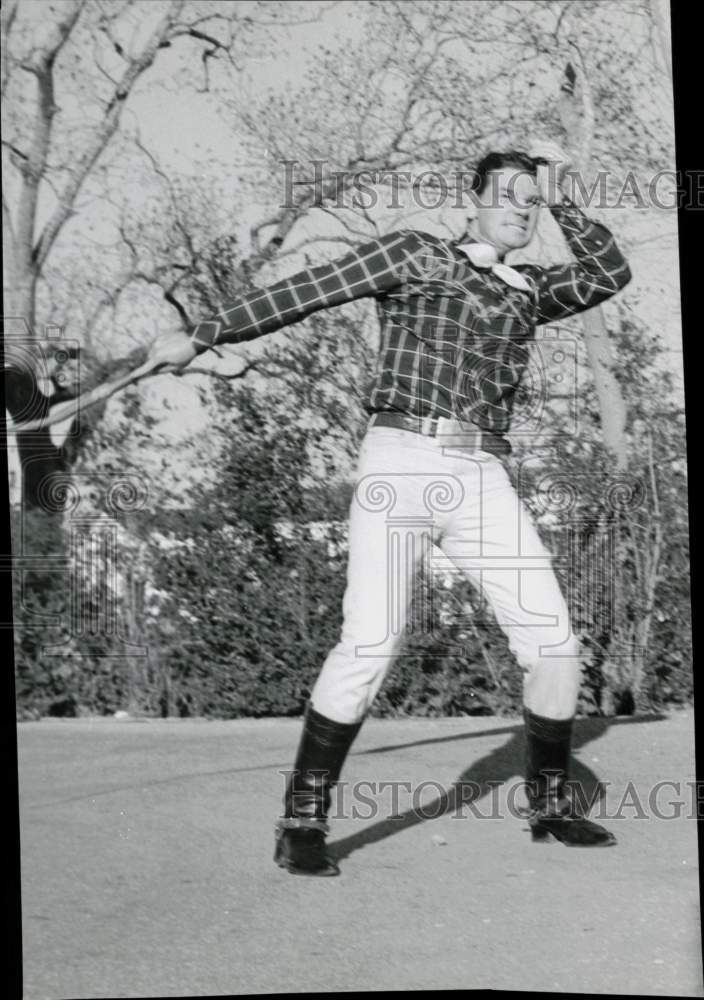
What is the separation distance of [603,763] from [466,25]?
2.47 meters

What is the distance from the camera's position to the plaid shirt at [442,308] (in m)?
4.39

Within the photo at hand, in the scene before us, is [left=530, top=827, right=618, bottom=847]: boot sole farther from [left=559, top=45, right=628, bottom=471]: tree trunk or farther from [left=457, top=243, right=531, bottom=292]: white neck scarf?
[left=457, top=243, right=531, bottom=292]: white neck scarf

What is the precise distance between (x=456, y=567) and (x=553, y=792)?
30.8 inches

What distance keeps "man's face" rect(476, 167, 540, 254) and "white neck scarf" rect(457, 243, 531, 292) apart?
0.11ft

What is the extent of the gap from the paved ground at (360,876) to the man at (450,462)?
10 centimetres

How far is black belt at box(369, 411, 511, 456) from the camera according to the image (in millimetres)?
4355

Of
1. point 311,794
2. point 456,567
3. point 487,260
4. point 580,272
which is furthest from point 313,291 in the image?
point 311,794

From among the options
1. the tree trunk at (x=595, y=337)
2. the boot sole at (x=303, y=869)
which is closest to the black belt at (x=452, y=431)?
the tree trunk at (x=595, y=337)

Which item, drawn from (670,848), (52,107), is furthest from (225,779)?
(52,107)

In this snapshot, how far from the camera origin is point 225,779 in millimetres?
4484

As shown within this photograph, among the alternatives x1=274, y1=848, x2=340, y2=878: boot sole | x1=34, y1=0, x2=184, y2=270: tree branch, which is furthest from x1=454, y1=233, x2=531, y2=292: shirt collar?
x1=274, y1=848, x2=340, y2=878: boot sole

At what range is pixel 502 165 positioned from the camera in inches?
177

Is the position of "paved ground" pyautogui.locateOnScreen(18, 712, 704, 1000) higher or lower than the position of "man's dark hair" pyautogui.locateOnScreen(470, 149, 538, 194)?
lower

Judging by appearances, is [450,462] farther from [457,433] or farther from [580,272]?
[580,272]
